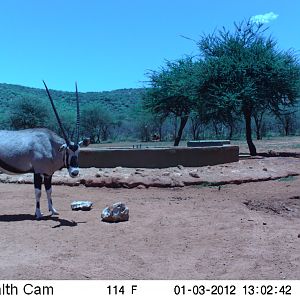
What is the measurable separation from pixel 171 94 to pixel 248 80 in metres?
5.56

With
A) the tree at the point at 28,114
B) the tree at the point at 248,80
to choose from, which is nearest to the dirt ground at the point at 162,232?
the tree at the point at 248,80

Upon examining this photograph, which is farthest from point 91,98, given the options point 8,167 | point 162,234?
point 162,234

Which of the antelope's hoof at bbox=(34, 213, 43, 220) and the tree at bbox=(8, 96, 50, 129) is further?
the tree at bbox=(8, 96, 50, 129)

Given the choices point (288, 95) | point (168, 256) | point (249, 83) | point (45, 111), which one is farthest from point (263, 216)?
point (45, 111)

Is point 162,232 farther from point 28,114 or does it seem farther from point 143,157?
point 28,114

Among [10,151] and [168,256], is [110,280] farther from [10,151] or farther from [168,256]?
[10,151]

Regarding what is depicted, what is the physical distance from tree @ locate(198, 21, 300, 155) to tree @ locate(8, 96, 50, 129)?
978 inches

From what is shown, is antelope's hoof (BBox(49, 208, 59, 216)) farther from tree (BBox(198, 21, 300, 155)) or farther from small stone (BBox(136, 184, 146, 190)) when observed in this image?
tree (BBox(198, 21, 300, 155))

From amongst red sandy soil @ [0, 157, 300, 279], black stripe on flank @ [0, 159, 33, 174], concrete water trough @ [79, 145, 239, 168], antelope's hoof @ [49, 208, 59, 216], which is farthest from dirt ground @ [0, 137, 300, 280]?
concrete water trough @ [79, 145, 239, 168]

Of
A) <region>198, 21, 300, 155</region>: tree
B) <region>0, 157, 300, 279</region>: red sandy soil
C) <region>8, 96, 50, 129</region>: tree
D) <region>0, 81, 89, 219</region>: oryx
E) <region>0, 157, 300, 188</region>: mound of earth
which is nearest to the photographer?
<region>0, 157, 300, 279</region>: red sandy soil

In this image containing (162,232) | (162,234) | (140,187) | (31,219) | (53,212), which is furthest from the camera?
(140,187)

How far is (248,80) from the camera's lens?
74.6 feet

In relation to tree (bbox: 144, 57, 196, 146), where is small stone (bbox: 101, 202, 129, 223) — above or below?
below

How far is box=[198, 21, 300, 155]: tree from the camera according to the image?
74.0 ft
